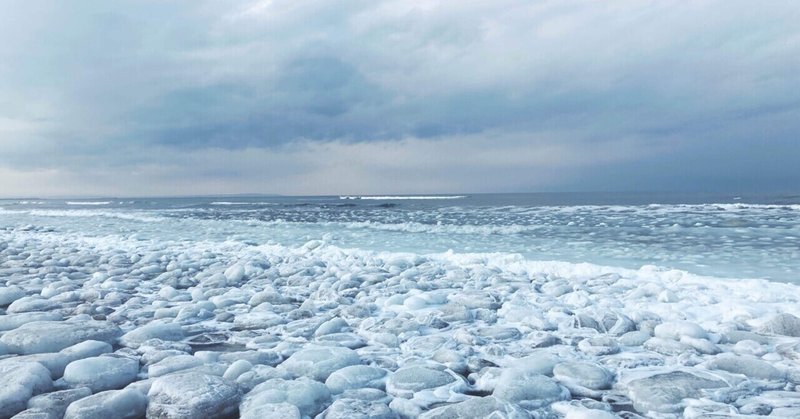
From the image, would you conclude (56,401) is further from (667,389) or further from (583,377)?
(667,389)

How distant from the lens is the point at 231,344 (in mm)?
2910

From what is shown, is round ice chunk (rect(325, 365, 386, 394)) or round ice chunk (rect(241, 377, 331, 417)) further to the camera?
round ice chunk (rect(325, 365, 386, 394))

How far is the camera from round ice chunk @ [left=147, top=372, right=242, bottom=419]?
1.84 m

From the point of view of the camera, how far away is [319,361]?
2371mm

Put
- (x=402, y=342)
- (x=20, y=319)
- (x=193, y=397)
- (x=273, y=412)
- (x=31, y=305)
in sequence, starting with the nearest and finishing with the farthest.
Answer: (x=273, y=412) < (x=193, y=397) < (x=402, y=342) < (x=20, y=319) < (x=31, y=305)

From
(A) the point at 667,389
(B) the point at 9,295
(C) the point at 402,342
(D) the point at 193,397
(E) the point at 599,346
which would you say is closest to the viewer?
(D) the point at 193,397

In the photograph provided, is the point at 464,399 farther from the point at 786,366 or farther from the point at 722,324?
the point at 722,324

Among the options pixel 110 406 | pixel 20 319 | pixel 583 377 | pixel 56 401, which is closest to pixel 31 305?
pixel 20 319

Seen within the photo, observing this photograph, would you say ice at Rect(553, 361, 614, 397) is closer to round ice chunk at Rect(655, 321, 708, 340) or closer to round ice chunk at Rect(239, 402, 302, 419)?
round ice chunk at Rect(655, 321, 708, 340)

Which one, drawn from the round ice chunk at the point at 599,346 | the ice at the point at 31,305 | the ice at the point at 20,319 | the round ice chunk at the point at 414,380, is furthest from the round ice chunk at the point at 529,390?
the ice at the point at 31,305

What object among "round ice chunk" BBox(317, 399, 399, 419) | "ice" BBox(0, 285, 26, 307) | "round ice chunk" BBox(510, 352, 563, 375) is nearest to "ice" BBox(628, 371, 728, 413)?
"round ice chunk" BBox(510, 352, 563, 375)

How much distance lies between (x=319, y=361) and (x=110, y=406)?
0.92 meters

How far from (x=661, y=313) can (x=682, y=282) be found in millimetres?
1273

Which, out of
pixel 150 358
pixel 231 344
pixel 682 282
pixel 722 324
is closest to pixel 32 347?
pixel 150 358
